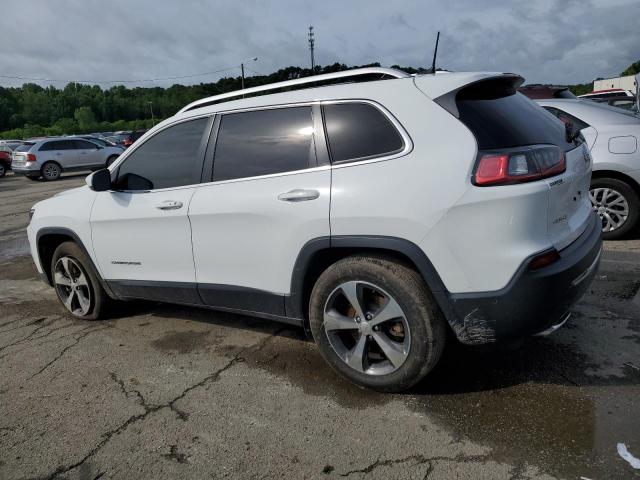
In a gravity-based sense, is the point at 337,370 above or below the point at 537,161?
below

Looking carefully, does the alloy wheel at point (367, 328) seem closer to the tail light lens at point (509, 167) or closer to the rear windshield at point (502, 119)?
the tail light lens at point (509, 167)

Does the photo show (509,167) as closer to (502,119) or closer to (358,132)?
(502,119)

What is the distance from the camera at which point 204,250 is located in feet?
11.4

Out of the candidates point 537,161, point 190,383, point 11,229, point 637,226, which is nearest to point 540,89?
point 637,226

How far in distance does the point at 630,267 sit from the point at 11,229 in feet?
33.4

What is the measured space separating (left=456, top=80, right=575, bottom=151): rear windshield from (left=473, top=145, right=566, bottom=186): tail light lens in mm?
83

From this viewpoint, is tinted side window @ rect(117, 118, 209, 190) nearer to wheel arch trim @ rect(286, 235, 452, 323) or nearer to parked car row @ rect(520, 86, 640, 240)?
wheel arch trim @ rect(286, 235, 452, 323)

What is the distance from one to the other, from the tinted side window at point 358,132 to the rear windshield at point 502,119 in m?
0.40

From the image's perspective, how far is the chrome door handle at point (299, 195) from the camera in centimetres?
294

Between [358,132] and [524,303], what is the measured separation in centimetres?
129

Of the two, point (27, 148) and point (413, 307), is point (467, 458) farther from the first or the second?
point (27, 148)

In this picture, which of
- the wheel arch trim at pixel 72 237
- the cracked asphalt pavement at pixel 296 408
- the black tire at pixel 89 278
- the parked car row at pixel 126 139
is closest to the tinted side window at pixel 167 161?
the wheel arch trim at pixel 72 237

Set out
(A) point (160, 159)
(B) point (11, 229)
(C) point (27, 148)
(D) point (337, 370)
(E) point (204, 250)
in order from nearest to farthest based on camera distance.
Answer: (D) point (337, 370) → (E) point (204, 250) → (A) point (160, 159) → (B) point (11, 229) → (C) point (27, 148)

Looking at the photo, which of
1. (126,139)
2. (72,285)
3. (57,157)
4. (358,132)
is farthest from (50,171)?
(358,132)
